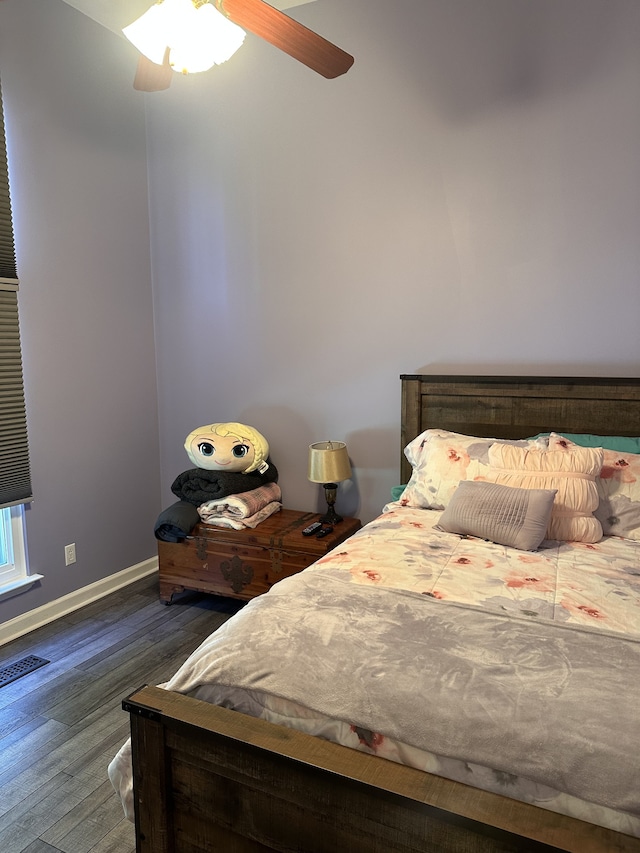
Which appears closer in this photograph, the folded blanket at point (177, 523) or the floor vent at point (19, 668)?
the floor vent at point (19, 668)

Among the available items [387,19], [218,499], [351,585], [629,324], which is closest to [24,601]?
[218,499]

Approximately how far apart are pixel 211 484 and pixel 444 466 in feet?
4.27

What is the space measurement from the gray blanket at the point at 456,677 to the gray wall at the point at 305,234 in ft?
5.45

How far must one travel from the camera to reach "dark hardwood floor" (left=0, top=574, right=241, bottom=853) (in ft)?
5.62

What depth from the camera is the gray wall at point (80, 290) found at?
2.83 meters

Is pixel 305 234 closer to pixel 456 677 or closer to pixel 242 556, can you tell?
pixel 242 556

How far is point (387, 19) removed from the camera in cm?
285

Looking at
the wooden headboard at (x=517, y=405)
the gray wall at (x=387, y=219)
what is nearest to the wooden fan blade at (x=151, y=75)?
the gray wall at (x=387, y=219)

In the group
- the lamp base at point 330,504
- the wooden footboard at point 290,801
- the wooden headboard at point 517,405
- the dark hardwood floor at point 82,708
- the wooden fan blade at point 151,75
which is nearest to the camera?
the wooden footboard at point 290,801

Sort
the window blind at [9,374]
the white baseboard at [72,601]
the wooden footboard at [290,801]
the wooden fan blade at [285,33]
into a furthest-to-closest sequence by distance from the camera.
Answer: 1. the white baseboard at [72,601]
2. the window blind at [9,374]
3. the wooden fan blade at [285,33]
4. the wooden footboard at [290,801]

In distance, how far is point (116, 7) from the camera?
300cm

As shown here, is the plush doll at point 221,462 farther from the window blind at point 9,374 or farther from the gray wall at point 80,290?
the window blind at point 9,374

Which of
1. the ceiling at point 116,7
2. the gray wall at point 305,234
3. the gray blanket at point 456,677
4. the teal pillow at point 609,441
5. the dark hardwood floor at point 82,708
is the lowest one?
the dark hardwood floor at point 82,708

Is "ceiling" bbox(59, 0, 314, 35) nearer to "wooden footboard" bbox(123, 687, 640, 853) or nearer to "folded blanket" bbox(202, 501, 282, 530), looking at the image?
"folded blanket" bbox(202, 501, 282, 530)
